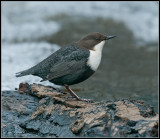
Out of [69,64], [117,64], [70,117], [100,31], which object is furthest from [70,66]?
[100,31]

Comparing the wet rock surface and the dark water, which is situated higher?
the dark water

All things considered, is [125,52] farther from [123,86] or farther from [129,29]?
[123,86]

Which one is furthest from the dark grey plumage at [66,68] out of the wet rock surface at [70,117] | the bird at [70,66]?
the wet rock surface at [70,117]

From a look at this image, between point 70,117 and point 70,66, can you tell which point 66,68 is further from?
point 70,117

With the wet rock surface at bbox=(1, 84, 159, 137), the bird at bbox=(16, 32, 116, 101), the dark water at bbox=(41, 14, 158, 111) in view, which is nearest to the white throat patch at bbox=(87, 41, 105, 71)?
the bird at bbox=(16, 32, 116, 101)

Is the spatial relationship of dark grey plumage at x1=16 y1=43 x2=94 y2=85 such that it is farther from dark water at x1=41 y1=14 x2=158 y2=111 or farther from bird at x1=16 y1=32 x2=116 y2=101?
dark water at x1=41 y1=14 x2=158 y2=111
